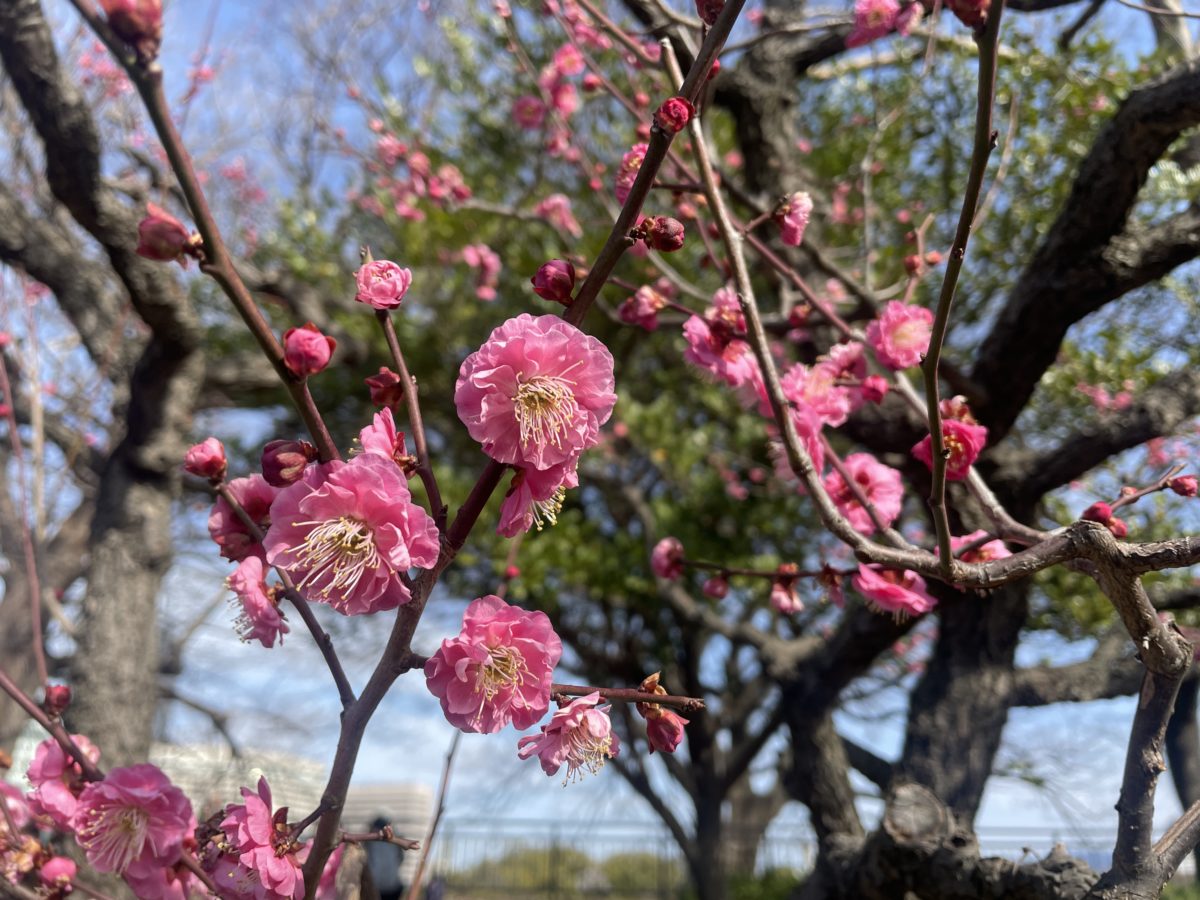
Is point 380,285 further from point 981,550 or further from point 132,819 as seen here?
point 981,550

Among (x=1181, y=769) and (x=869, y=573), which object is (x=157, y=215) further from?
(x=1181, y=769)

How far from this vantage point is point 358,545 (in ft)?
2.62

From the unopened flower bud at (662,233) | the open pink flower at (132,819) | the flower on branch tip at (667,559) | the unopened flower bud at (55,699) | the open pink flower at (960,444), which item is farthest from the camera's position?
the flower on branch tip at (667,559)

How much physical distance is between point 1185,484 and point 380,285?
1210 mm

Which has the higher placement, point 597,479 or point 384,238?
Result: point 384,238

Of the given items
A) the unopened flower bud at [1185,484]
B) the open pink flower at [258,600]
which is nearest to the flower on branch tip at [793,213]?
the unopened flower bud at [1185,484]

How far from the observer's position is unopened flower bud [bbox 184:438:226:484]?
88 centimetres

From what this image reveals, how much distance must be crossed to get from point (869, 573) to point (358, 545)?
2.88 ft

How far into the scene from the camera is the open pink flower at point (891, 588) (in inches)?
52.9

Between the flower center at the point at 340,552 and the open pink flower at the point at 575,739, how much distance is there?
0.85 feet

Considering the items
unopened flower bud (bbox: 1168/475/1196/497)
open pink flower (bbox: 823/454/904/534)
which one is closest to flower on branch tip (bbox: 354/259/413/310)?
open pink flower (bbox: 823/454/904/534)

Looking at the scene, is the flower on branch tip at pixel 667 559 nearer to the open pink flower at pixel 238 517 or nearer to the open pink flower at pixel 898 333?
the open pink flower at pixel 898 333

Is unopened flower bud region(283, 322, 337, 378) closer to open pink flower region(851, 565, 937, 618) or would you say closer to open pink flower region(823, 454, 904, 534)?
open pink flower region(851, 565, 937, 618)

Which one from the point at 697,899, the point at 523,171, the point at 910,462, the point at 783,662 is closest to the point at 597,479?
the point at 783,662
